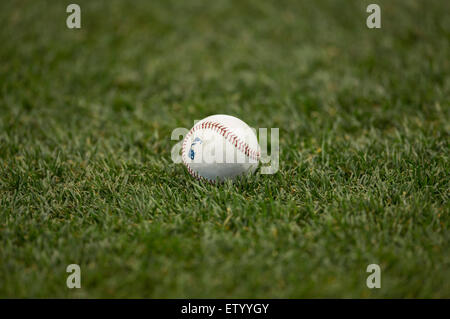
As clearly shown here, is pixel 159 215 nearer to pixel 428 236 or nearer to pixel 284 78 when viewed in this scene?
pixel 428 236

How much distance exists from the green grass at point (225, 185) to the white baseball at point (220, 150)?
0.15 metres

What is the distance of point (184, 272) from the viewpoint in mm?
2438

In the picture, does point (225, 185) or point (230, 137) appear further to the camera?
point (225, 185)

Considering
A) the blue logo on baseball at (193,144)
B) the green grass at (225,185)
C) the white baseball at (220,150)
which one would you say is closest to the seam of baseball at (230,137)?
the white baseball at (220,150)

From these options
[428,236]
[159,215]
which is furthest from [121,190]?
[428,236]

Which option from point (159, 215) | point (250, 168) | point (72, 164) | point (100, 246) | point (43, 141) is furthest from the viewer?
point (43, 141)

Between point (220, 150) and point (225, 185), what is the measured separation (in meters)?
0.30

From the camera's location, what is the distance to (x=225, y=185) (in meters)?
3.14

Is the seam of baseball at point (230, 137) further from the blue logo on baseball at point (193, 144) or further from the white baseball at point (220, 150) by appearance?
the blue logo on baseball at point (193, 144)

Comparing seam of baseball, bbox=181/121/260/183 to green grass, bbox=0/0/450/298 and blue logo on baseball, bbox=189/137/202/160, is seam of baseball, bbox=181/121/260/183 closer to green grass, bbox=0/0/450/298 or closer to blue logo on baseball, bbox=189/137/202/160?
blue logo on baseball, bbox=189/137/202/160

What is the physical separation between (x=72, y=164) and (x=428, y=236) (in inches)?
113

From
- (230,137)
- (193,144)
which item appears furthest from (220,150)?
(193,144)

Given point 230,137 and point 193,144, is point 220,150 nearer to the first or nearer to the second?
point 230,137

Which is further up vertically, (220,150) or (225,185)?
(220,150)
